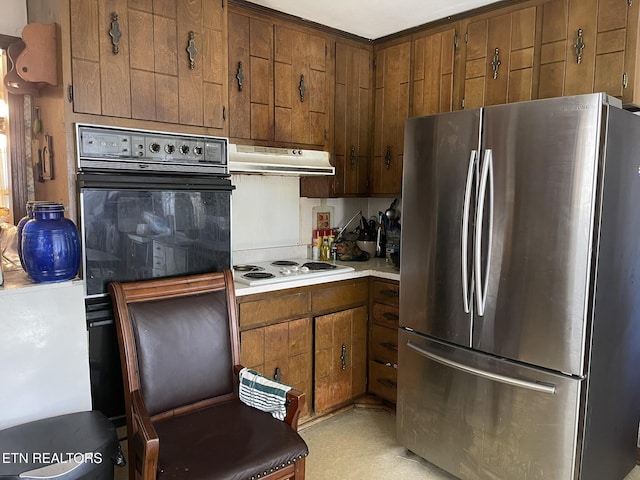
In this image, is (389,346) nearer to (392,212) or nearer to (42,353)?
(392,212)

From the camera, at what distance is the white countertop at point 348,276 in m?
2.35

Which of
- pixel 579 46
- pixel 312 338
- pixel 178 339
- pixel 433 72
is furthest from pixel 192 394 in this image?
pixel 579 46

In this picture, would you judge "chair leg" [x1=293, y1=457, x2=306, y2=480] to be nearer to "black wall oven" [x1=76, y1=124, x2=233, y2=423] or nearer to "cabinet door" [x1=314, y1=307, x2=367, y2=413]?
"black wall oven" [x1=76, y1=124, x2=233, y2=423]

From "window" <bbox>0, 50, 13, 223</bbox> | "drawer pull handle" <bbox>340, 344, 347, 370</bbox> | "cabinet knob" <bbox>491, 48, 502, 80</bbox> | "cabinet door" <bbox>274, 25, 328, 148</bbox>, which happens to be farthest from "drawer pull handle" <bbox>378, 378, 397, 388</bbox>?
"window" <bbox>0, 50, 13, 223</bbox>

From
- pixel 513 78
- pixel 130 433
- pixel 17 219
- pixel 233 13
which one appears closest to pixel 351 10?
pixel 233 13

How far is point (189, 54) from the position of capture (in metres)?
2.09

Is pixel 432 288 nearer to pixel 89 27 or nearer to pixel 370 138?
pixel 370 138

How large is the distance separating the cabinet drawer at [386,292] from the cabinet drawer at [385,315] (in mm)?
32

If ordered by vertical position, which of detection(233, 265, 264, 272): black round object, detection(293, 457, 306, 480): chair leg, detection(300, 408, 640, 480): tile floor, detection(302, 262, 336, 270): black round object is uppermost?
detection(302, 262, 336, 270): black round object

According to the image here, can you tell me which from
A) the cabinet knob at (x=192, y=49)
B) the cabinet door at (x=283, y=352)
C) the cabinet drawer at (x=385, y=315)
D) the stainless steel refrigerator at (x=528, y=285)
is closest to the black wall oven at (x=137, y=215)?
the cabinet knob at (x=192, y=49)

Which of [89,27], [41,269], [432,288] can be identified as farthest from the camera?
[432,288]

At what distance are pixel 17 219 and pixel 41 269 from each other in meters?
0.94

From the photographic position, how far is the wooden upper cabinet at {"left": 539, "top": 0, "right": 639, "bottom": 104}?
83.4 inches

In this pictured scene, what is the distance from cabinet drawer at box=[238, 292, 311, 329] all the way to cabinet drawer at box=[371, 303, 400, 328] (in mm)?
502
